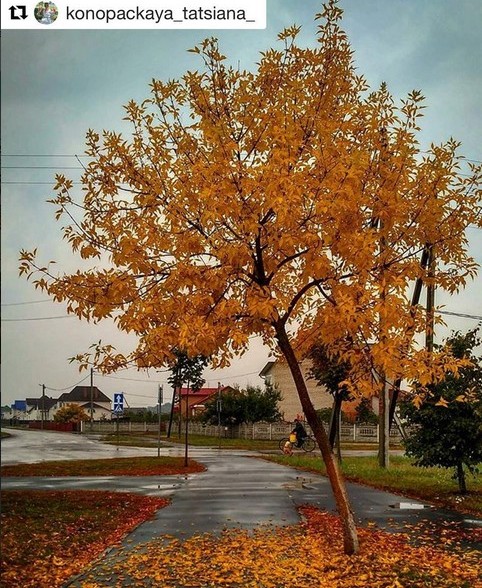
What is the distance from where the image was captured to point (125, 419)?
85125mm

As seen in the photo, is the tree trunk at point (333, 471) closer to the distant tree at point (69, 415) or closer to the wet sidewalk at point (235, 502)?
the wet sidewalk at point (235, 502)

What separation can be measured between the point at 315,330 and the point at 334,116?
321 cm

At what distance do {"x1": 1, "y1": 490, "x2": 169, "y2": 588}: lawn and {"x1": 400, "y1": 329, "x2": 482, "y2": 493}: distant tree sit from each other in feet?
19.7

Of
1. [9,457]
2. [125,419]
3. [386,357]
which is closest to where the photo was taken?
[386,357]

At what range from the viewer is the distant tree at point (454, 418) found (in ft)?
53.4

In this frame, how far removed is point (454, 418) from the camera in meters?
16.4

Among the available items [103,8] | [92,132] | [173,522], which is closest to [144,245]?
[92,132]

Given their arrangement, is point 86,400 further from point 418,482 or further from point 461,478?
point 461,478

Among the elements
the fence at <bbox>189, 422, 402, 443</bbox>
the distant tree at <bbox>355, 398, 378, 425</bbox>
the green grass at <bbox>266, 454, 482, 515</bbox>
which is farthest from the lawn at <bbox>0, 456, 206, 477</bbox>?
the distant tree at <bbox>355, 398, 378, 425</bbox>

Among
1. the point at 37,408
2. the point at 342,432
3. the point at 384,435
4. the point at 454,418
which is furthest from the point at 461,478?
the point at 37,408

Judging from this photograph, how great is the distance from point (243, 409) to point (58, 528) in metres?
45.7

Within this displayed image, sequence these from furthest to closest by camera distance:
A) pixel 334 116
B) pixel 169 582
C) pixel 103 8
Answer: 1. pixel 334 116
2. pixel 169 582
3. pixel 103 8

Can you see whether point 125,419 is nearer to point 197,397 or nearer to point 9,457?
point 197,397

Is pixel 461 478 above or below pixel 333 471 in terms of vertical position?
below
